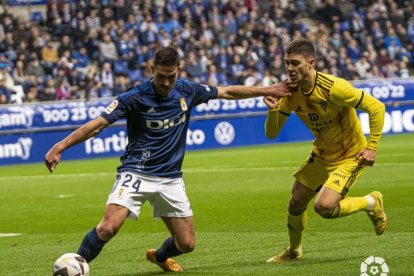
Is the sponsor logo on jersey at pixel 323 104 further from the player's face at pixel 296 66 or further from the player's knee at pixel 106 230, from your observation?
the player's knee at pixel 106 230

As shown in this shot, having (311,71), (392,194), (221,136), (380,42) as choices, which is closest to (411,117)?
(221,136)

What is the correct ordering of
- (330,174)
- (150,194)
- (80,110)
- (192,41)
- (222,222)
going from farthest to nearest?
(192,41)
(80,110)
(222,222)
(330,174)
(150,194)

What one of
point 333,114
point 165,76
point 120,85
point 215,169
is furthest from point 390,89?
point 165,76

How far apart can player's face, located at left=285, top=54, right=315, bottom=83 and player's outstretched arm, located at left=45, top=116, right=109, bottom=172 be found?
1872 mm

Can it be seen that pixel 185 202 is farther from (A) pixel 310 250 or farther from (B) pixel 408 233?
(B) pixel 408 233

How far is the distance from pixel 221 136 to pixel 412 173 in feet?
33.7

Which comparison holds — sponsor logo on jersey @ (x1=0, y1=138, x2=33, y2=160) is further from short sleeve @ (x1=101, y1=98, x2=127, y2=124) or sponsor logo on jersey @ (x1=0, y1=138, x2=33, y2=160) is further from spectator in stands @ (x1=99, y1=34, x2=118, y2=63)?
short sleeve @ (x1=101, y1=98, x2=127, y2=124)

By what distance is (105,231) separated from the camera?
9164 millimetres

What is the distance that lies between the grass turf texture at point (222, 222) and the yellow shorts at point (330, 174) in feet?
2.29

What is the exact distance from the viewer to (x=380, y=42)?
3756 cm

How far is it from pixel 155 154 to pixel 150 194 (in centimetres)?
35

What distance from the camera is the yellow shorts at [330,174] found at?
10.1 meters

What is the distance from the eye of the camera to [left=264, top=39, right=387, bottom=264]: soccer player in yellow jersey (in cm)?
1003

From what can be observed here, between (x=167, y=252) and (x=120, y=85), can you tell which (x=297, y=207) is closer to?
(x=167, y=252)
